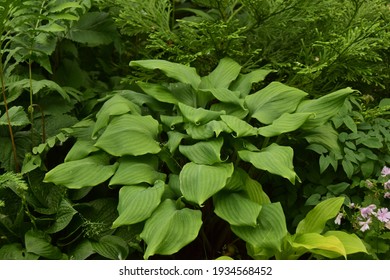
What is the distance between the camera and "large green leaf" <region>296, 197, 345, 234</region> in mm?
2367

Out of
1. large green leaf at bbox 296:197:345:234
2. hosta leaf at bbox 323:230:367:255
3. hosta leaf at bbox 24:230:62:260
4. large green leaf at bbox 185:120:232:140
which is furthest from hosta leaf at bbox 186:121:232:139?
hosta leaf at bbox 24:230:62:260

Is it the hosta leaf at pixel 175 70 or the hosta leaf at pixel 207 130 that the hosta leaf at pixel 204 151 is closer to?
the hosta leaf at pixel 207 130

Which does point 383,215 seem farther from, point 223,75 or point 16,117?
point 16,117

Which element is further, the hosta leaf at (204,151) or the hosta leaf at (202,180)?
the hosta leaf at (204,151)

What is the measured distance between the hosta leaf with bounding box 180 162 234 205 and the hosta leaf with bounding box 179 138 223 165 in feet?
0.11

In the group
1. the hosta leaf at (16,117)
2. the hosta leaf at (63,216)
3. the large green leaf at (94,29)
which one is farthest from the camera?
the large green leaf at (94,29)

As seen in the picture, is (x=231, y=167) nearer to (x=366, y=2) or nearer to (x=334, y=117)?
(x=334, y=117)

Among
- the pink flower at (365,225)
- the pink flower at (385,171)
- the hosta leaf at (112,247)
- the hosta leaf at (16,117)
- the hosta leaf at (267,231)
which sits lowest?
the hosta leaf at (112,247)

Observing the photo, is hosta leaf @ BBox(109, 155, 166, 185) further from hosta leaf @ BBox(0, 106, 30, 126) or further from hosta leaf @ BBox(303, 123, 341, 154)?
hosta leaf @ BBox(303, 123, 341, 154)

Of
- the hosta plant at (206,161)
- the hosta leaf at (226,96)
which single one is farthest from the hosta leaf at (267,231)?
the hosta leaf at (226,96)

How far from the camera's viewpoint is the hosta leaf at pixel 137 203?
219 cm

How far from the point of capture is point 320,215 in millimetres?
2387

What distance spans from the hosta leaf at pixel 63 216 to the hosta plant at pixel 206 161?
0.15 metres

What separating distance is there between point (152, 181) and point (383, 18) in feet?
5.06
